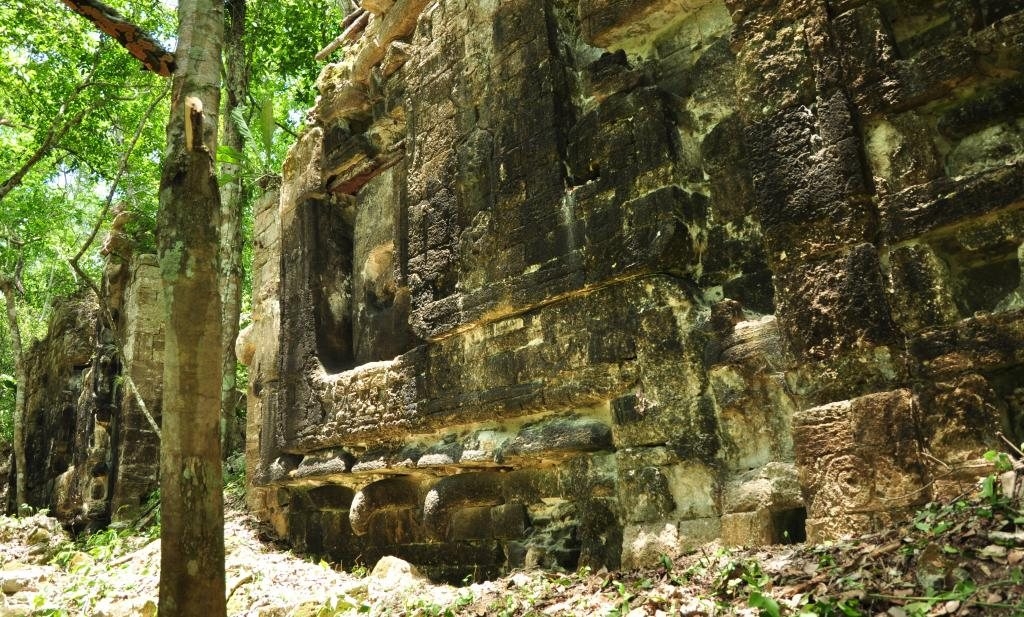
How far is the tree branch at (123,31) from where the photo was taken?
3.91 m

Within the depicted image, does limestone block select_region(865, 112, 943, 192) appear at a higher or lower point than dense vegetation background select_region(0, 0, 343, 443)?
lower

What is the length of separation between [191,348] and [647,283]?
2.41 meters

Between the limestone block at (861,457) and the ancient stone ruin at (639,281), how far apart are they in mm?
11

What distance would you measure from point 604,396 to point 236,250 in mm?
6982

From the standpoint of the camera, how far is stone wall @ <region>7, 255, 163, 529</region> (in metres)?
10.0

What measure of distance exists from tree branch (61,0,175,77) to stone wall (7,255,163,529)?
6.29 m

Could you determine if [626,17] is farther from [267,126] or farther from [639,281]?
[267,126]

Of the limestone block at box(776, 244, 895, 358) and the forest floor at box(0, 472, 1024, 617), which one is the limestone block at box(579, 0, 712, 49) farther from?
the forest floor at box(0, 472, 1024, 617)

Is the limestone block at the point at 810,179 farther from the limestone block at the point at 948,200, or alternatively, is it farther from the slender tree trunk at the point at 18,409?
the slender tree trunk at the point at 18,409

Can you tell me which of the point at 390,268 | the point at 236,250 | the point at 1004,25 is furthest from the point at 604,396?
the point at 236,250

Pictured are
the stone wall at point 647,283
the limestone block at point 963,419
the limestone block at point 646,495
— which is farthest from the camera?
the limestone block at point 646,495

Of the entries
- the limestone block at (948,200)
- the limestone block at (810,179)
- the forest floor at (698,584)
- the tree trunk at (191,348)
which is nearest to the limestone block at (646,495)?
the forest floor at (698,584)

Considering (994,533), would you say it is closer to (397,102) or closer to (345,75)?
(397,102)

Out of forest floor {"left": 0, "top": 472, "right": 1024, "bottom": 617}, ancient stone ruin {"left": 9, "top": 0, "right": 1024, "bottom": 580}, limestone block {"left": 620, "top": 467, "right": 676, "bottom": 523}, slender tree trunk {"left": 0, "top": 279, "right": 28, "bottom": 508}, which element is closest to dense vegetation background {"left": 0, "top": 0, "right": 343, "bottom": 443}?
slender tree trunk {"left": 0, "top": 279, "right": 28, "bottom": 508}
